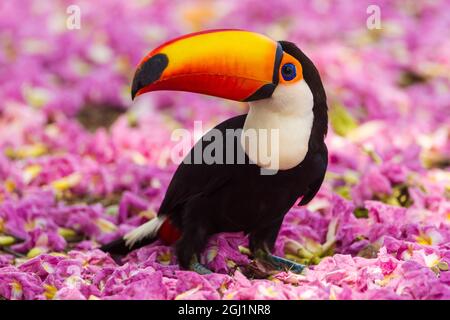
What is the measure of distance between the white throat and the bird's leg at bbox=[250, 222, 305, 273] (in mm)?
458

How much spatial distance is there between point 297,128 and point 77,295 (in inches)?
39.4

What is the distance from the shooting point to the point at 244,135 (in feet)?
11.4

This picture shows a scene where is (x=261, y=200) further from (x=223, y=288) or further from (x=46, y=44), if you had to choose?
(x=46, y=44)

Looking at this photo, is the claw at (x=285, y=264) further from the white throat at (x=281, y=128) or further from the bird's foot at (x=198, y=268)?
the white throat at (x=281, y=128)

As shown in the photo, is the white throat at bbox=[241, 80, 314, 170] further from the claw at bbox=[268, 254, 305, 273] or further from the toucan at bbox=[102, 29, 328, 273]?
the claw at bbox=[268, 254, 305, 273]

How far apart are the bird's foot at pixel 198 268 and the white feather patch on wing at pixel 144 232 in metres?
0.28

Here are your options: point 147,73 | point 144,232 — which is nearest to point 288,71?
point 147,73

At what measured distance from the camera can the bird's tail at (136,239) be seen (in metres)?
3.90

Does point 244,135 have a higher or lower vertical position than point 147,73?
lower

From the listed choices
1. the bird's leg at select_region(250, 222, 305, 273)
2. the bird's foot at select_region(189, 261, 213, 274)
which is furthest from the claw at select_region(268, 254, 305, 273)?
the bird's foot at select_region(189, 261, 213, 274)

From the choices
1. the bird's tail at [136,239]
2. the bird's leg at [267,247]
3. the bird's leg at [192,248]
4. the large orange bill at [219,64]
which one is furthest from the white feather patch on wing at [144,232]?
the large orange bill at [219,64]

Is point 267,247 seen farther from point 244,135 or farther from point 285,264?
point 244,135

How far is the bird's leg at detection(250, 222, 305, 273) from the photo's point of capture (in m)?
3.81

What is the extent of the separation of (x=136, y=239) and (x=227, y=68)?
98 cm
